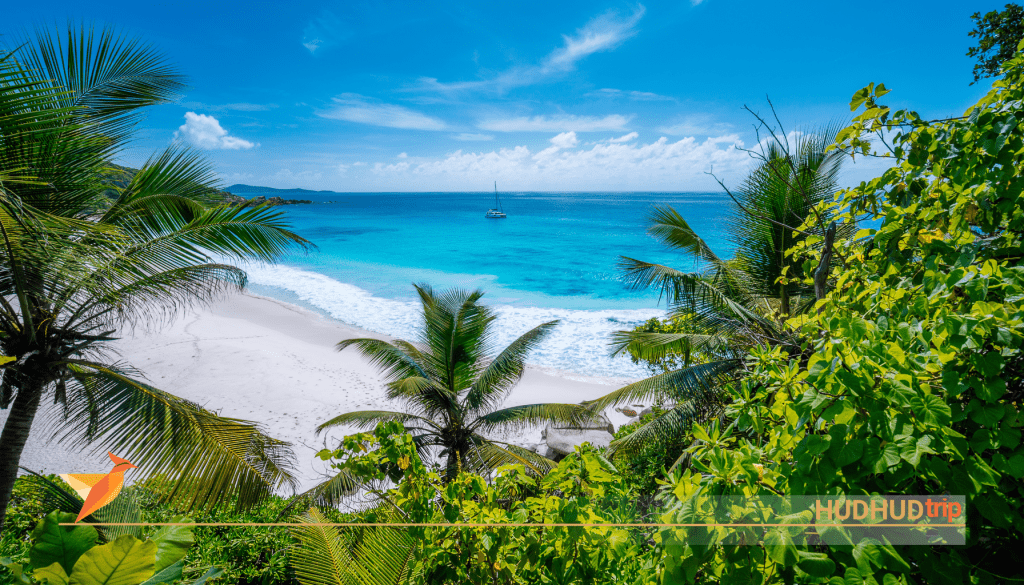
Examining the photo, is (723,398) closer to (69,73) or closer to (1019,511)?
(1019,511)

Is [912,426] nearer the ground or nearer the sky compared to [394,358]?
nearer the sky

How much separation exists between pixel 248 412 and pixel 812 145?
12277 millimetres

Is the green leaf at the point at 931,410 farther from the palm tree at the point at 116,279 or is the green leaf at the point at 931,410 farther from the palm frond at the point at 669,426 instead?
the palm frond at the point at 669,426

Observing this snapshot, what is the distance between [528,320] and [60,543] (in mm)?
20840

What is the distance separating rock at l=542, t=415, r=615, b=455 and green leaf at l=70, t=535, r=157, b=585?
→ 7732 millimetres

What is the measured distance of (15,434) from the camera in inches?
137

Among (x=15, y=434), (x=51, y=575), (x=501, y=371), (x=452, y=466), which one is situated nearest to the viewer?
(x=51, y=575)

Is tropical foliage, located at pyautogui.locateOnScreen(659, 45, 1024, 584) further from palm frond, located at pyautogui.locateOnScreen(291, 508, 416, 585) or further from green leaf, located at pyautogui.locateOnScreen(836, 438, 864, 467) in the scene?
palm frond, located at pyautogui.locateOnScreen(291, 508, 416, 585)

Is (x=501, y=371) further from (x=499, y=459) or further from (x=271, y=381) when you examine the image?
(x=271, y=381)

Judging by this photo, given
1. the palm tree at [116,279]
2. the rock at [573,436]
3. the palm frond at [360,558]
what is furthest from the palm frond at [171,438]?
the rock at [573,436]

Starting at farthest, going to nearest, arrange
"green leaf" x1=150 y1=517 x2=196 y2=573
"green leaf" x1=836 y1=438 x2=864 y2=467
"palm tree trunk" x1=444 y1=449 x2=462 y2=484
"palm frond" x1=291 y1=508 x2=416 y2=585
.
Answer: "palm tree trunk" x1=444 y1=449 x2=462 y2=484 < "palm frond" x1=291 y1=508 x2=416 y2=585 < "green leaf" x1=836 y1=438 x2=864 y2=467 < "green leaf" x1=150 y1=517 x2=196 y2=573

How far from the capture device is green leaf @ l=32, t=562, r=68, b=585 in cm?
72

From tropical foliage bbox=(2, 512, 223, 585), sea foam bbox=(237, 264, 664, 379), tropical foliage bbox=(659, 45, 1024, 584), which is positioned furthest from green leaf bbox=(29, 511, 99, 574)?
sea foam bbox=(237, 264, 664, 379)

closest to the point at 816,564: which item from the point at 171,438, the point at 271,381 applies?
the point at 171,438
